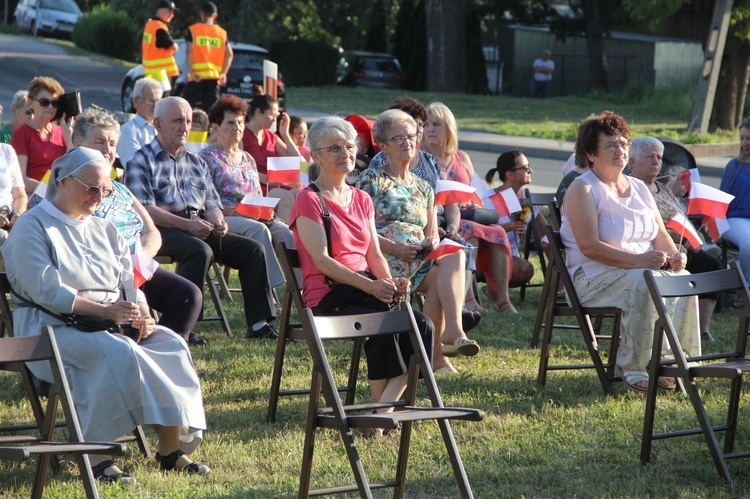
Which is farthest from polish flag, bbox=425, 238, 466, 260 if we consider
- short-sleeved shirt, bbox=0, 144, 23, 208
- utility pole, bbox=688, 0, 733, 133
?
utility pole, bbox=688, 0, 733, 133

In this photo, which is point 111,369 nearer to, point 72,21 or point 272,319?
point 272,319

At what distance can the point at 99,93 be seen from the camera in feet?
81.3

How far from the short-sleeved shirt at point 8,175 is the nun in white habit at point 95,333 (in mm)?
2572

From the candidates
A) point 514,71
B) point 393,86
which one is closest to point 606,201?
point 393,86

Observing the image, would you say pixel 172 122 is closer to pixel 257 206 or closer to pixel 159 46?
pixel 257 206

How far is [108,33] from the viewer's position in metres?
34.2

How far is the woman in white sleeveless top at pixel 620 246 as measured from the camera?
6012 millimetres

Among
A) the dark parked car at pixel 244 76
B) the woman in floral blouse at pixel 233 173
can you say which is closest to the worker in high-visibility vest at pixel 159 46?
the dark parked car at pixel 244 76

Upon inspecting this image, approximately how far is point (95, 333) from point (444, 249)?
7.75 feet

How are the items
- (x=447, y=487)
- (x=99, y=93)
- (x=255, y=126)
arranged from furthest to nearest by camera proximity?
(x=99, y=93), (x=255, y=126), (x=447, y=487)

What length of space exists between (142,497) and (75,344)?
0.75 metres

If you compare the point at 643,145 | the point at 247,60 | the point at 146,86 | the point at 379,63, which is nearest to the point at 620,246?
the point at 643,145

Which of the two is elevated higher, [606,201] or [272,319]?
[606,201]

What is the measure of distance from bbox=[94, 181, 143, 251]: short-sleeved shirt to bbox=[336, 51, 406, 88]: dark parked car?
26.2m
